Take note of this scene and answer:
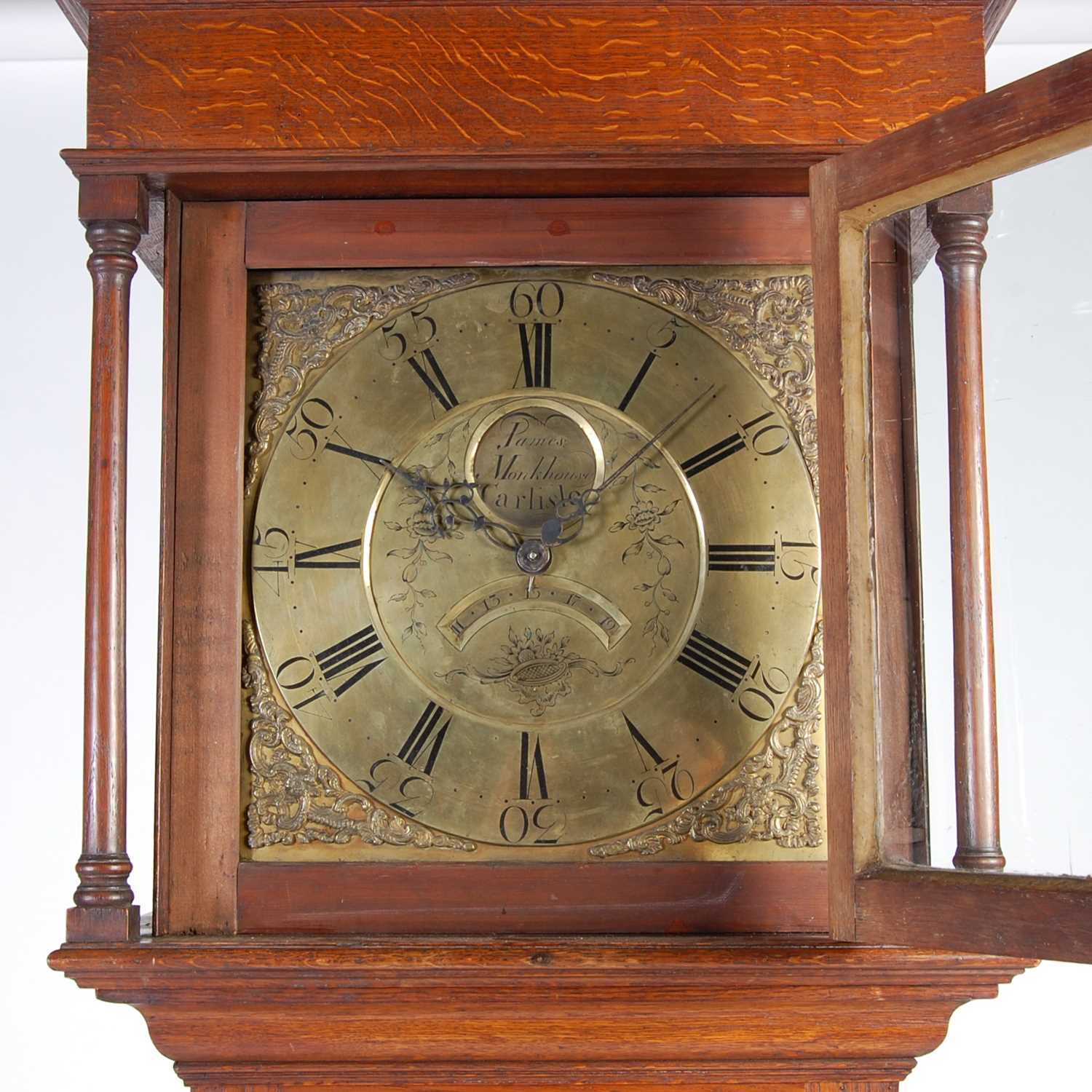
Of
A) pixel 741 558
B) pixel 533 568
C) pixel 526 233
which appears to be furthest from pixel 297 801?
pixel 526 233

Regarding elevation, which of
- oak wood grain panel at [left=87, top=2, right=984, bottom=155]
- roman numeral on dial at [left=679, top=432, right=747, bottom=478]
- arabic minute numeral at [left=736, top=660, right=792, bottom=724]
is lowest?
arabic minute numeral at [left=736, top=660, right=792, bottom=724]

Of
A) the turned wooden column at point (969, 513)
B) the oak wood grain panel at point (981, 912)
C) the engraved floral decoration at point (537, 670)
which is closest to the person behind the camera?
the oak wood grain panel at point (981, 912)

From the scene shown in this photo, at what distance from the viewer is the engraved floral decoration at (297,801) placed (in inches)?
78.0

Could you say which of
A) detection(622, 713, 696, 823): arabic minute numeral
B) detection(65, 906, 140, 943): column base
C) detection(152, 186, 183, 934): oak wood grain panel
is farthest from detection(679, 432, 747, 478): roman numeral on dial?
detection(65, 906, 140, 943): column base

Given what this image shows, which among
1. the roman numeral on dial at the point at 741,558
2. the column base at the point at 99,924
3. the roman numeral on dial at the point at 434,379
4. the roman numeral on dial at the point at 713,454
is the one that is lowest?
the column base at the point at 99,924

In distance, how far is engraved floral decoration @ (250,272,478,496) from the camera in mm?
2053

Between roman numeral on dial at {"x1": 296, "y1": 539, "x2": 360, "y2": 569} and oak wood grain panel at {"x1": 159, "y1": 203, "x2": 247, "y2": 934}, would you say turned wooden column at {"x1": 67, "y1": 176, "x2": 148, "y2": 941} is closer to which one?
oak wood grain panel at {"x1": 159, "y1": 203, "x2": 247, "y2": 934}

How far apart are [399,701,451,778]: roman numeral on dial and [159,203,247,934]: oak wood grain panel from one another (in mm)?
202

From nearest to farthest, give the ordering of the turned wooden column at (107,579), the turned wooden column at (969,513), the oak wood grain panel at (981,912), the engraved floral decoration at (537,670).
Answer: the oak wood grain panel at (981,912)
the turned wooden column at (969,513)
the turned wooden column at (107,579)
the engraved floral decoration at (537,670)

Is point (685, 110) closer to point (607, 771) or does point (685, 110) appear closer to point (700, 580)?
point (700, 580)

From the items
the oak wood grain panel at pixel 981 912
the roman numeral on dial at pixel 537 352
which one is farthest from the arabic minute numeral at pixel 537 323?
the oak wood grain panel at pixel 981 912

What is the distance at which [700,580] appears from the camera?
2.01 meters

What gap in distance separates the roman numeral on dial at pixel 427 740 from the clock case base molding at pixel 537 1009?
212 mm

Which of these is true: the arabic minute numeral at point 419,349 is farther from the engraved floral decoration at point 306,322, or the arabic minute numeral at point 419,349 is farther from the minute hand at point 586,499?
the minute hand at point 586,499
